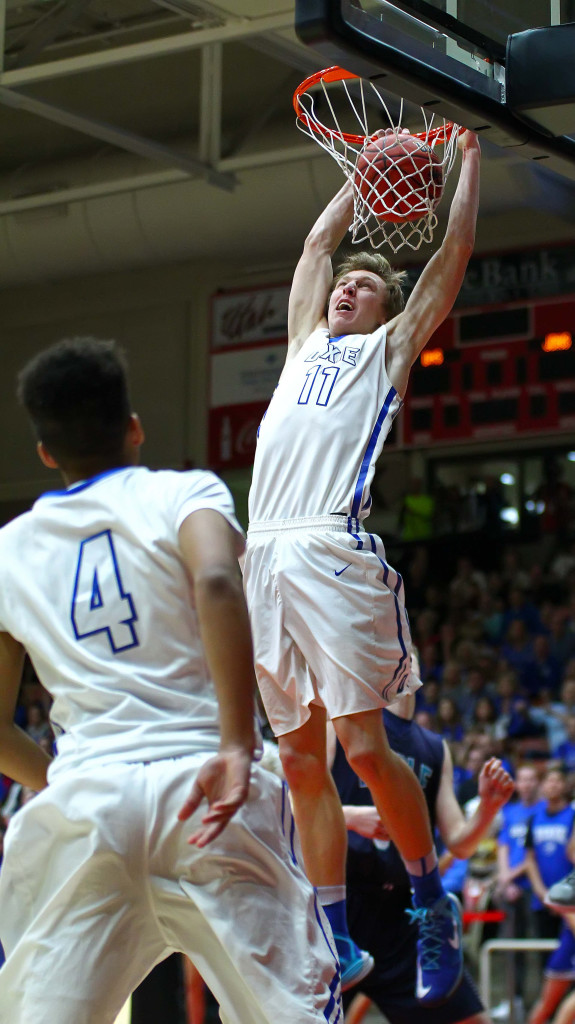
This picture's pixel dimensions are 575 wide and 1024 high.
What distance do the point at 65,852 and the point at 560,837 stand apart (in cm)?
681

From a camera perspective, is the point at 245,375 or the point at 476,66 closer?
the point at 476,66

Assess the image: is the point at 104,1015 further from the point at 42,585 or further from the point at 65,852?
the point at 42,585

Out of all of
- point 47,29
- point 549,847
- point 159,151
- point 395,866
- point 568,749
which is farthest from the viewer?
point 159,151

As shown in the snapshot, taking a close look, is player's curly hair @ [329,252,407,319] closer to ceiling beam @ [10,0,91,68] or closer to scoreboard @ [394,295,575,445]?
ceiling beam @ [10,0,91,68]

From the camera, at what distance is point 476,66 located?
4090mm

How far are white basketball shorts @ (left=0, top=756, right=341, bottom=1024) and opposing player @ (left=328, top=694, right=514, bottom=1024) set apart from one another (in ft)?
7.27

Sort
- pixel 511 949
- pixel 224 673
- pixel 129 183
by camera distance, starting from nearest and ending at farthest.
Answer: pixel 224 673, pixel 511 949, pixel 129 183

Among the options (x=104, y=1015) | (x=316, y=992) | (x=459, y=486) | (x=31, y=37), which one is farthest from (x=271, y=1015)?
(x=459, y=486)

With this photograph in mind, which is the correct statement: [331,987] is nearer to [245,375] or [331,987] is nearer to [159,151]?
[159,151]

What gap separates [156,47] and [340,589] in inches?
332

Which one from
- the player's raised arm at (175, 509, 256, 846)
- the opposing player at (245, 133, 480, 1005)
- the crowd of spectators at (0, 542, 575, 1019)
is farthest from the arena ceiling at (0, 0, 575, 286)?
the player's raised arm at (175, 509, 256, 846)

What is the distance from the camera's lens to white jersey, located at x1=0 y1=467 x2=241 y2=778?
2586 mm

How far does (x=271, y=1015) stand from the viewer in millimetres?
2539

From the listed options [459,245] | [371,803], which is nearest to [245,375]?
[371,803]
